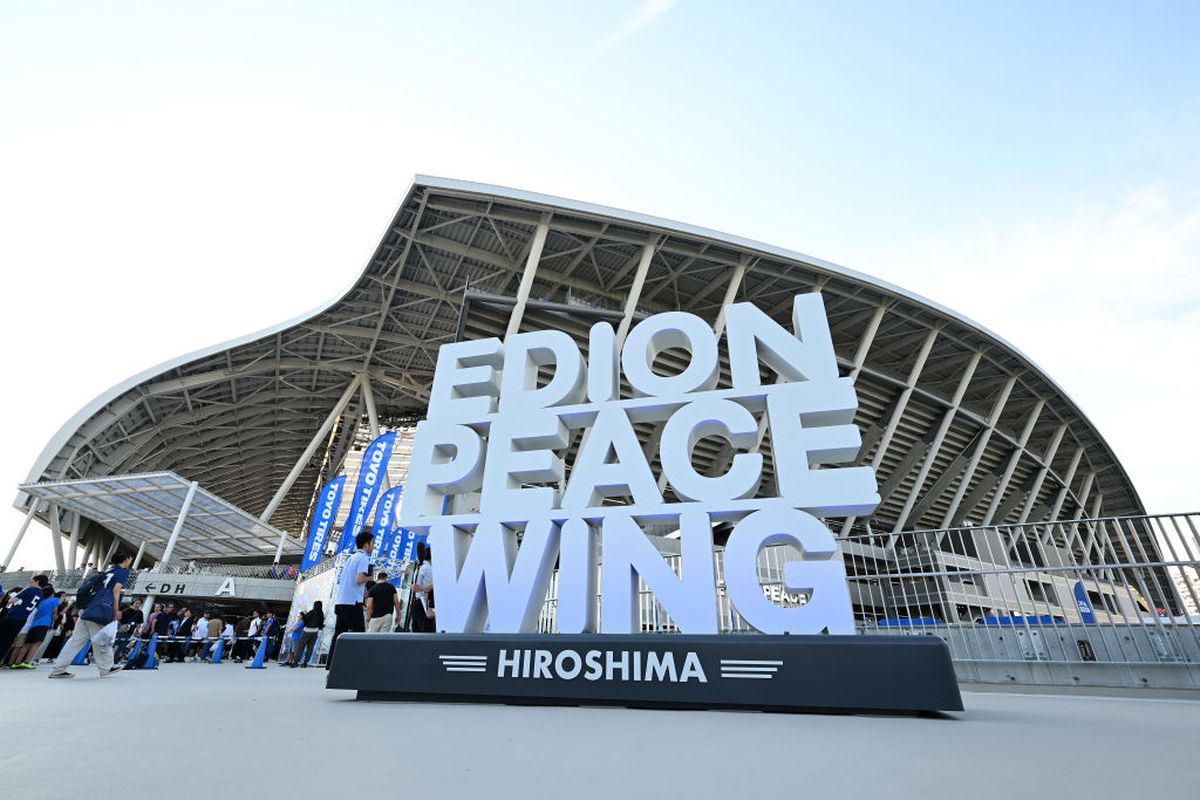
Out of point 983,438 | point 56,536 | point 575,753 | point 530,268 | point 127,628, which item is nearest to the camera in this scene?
point 575,753

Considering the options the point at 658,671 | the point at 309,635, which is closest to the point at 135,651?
the point at 309,635

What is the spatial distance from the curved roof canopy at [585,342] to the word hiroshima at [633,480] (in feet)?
46.3

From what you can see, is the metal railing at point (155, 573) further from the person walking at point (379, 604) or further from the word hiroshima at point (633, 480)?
the word hiroshima at point (633, 480)

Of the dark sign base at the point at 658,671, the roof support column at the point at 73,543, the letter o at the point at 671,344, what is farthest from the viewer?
the roof support column at the point at 73,543

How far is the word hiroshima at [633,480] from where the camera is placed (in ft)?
15.6

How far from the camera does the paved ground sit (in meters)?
1.86

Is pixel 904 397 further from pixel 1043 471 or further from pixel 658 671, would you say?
pixel 658 671

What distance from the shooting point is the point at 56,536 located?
29.9 metres

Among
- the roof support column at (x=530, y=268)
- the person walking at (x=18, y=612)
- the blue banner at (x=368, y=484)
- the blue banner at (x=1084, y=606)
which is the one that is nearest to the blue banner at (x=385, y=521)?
Result: the blue banner at (x=368, y=484)

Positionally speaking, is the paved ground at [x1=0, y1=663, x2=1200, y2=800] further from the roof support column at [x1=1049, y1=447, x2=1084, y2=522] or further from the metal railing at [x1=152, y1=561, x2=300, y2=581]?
the roof support column at [x1=1049, y1=447, x2=1084, y2=522]

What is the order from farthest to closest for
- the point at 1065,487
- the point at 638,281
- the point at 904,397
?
1. the point at 1065,487
2. the point at 904,397
3. the point at 638,281

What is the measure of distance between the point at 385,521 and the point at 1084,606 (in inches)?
633

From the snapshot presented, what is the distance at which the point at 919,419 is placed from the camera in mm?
25656

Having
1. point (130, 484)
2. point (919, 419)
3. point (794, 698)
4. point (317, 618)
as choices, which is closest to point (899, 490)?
point (919, 419)
